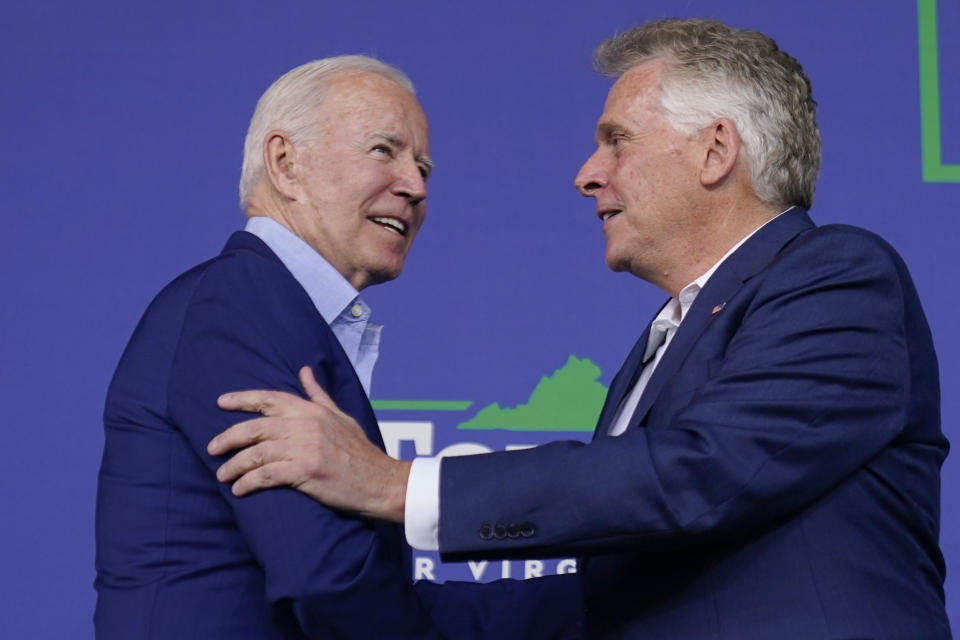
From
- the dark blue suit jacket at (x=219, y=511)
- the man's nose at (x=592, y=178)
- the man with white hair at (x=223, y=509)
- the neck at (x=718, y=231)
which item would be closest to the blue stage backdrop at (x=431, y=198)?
the man's nose at (x=592, y=178)

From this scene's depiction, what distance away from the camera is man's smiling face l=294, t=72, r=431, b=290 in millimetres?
1731

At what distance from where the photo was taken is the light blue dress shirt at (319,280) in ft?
5.43

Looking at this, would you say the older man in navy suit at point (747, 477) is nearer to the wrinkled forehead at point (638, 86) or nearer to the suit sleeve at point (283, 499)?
the suit sleeve at point (283, 499)

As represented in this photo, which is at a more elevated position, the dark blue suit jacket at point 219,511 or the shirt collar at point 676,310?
the shirt collar at point 676,310

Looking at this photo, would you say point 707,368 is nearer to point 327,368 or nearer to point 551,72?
point 327,368

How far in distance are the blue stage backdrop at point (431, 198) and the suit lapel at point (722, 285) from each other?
0.93 metres

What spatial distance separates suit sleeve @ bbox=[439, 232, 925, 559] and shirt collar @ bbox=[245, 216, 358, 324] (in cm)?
38

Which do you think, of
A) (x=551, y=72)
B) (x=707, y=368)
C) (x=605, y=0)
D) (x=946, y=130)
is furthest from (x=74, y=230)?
(x=946, y=130)

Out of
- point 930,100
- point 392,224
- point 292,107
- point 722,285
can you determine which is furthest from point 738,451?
point 930,100

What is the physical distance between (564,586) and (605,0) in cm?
136

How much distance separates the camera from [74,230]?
260 cm

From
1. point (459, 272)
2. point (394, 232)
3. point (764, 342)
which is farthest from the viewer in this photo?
point (459, 272)

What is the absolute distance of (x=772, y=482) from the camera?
1.29 meters

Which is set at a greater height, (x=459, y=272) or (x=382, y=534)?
(x=459, y=272)
